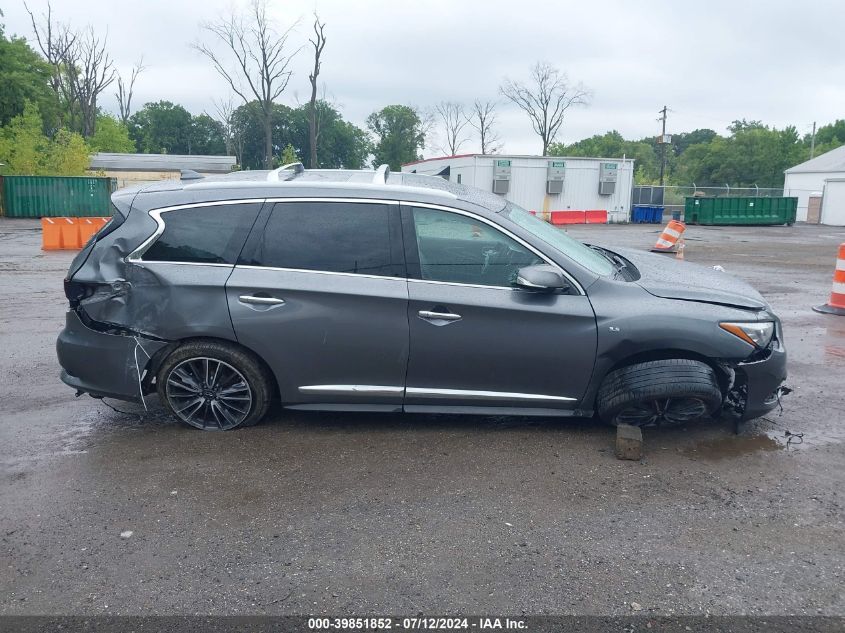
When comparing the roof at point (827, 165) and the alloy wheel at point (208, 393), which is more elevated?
the roof at point (827, 165)

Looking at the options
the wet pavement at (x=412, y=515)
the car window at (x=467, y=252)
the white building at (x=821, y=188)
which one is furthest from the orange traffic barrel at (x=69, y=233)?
the white building at (x=821, y=188)

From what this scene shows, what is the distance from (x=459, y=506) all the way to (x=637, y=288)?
1902 millimetres

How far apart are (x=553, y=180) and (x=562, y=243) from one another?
3383 cm

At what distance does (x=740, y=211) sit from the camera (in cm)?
3631

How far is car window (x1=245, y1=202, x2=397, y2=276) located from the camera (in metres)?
4.68

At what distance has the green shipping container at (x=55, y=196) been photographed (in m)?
A: 30.8

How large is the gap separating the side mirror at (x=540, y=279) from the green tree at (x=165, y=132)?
88033 mm

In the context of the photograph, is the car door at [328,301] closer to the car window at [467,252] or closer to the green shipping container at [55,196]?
the car window at [467,252]

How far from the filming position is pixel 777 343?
4660 millimetres

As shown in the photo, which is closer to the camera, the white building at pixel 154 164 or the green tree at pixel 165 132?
the white building at pixel 154 164

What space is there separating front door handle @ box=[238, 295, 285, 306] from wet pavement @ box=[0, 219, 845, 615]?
92 centimetres

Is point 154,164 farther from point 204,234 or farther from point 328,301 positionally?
point 328,301

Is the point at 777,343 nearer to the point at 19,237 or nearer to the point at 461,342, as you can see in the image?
the point at 461,342

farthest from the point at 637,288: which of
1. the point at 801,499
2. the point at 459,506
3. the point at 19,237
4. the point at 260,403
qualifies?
the point at 19,237
